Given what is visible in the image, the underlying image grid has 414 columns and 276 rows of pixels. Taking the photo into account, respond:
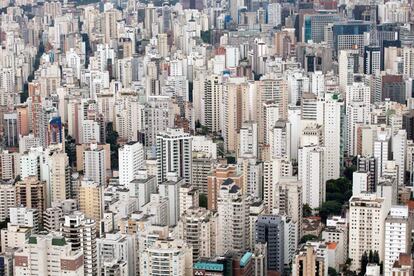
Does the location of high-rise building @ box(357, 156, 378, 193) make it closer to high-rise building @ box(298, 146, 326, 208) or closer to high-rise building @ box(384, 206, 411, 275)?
high-rise building @ box(298, 146, 326, 208)

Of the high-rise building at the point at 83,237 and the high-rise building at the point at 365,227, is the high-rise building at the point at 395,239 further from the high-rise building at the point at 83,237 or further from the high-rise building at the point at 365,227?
the high-rise building at the point at 83,237

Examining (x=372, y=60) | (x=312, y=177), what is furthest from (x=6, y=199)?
(x=372, y=60)

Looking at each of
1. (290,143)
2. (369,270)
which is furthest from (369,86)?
(369,270)

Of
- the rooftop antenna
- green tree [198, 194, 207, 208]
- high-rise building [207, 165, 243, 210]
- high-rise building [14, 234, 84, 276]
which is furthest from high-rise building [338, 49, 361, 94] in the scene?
high-rise building [14, 234, 84, 276]

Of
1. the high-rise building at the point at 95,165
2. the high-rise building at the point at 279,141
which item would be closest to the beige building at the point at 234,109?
the high-rise building at the point at 279,141

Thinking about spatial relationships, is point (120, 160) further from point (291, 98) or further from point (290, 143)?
point (291, 98)

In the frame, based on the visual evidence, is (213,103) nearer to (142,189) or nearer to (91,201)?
(142,189)
